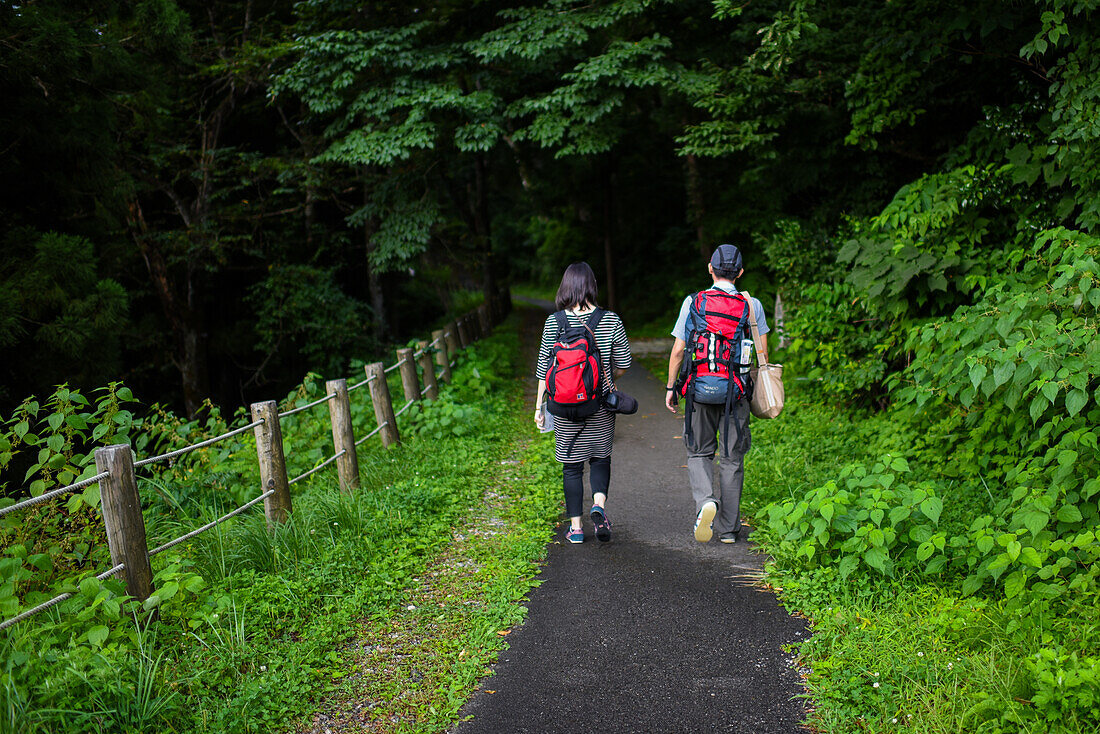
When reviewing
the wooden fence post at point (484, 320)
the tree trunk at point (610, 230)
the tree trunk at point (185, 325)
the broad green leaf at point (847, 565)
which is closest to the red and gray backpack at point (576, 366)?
the broad green leaf at point (847, 565)

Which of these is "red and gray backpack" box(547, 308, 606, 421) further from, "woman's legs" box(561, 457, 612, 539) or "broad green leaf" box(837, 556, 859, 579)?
"broad green leaf" box(837, 556, 859, 579)

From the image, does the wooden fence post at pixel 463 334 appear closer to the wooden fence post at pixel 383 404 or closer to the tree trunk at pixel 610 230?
the wooden fence post at pixel 383 404

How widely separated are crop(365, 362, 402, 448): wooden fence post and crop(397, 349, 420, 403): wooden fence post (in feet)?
3.66

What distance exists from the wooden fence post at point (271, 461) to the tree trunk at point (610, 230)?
18442mm

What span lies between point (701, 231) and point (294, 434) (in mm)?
11901

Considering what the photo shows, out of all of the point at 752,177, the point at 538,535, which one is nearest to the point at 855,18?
the point at 752,177

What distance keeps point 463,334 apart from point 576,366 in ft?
37.2

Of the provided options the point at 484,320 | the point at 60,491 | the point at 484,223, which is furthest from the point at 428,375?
the point at 484,223

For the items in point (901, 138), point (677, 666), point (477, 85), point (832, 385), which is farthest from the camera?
point (477, 85)

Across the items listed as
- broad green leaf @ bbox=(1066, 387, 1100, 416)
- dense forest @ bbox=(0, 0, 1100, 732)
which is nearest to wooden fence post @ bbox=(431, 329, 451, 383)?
dense forest @ bbox=(0, 0, 1100, 732)

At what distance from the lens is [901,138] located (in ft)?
34.6

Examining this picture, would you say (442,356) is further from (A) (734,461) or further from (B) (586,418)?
(A) (734,461)

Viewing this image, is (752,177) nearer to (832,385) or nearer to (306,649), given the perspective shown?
(832,385)

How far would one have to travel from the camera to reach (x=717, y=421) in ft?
16.1
